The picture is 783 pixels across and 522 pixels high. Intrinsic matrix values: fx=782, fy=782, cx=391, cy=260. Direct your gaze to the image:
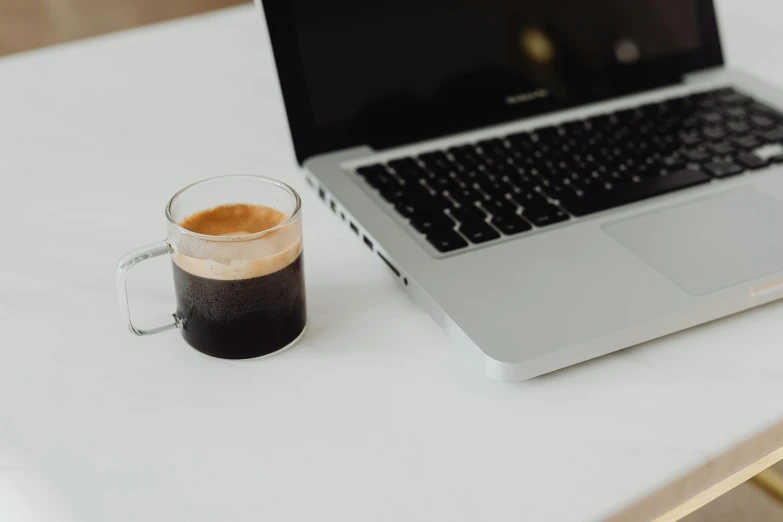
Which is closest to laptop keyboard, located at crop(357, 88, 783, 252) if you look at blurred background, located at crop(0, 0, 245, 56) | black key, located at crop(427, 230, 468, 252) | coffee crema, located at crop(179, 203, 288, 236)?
black key, located at crop(427, 230, 468, 252)

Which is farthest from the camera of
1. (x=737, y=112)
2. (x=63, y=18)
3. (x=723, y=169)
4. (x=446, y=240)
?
(x=63, y=18)

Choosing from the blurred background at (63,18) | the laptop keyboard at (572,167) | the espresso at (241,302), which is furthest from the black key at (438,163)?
the blurred background at (63,18)

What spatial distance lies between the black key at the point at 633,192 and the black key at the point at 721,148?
0.16 ft

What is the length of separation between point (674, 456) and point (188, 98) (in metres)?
0.65

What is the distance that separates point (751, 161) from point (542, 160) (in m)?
0.19

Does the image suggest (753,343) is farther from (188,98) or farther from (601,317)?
(188,98)

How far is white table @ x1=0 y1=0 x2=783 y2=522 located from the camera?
1.39 ft

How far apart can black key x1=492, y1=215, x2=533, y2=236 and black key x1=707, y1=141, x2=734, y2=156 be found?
0.76 ft

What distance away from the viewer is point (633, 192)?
66 cm

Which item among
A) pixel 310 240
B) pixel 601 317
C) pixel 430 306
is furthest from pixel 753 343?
pixel 310 240

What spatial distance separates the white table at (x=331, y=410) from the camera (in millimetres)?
425

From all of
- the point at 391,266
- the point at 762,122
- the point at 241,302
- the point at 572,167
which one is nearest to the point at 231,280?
the point at 241,302

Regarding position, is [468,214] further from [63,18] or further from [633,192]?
[63,18]

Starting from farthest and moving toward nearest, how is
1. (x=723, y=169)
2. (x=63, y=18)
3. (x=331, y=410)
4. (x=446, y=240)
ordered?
(x=63, y=18)
(x=723, y=169)
(x=446, y=240)
(x=331, y=410)
